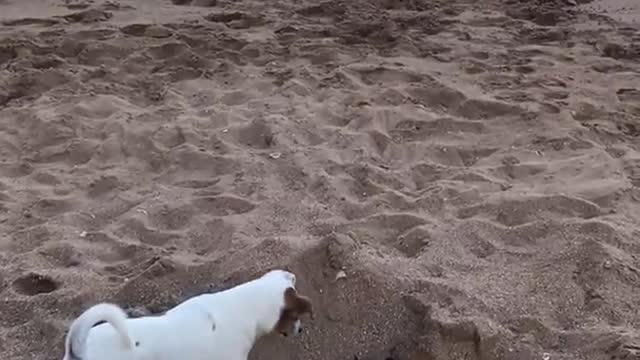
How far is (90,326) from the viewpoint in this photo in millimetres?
2326

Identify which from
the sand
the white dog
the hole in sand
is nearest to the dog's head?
the white dog

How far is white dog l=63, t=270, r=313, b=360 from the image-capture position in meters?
2.43

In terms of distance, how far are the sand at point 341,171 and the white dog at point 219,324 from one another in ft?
1.17

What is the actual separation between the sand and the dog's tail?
59 centimetres

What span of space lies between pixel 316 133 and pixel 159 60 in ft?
4.16

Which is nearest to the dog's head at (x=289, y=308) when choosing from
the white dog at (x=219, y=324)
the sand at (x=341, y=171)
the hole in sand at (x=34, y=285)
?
the white dog at (x=219, y=324)

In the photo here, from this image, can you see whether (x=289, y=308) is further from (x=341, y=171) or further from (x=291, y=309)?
(x=341, y=171)

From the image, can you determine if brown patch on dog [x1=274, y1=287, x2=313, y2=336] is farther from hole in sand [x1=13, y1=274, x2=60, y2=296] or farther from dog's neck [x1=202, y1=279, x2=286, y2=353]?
hole in sand [x1=13, y1=274, x2=60, y2=296]

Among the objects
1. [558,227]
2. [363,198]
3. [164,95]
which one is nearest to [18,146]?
[164,95]

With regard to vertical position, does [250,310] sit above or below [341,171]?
above

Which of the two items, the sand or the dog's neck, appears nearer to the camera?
the dog's neck

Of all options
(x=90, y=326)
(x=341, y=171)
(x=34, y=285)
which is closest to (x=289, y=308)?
(x=90, y=326)

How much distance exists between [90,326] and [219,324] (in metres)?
0.35

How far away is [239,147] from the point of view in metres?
4.06
